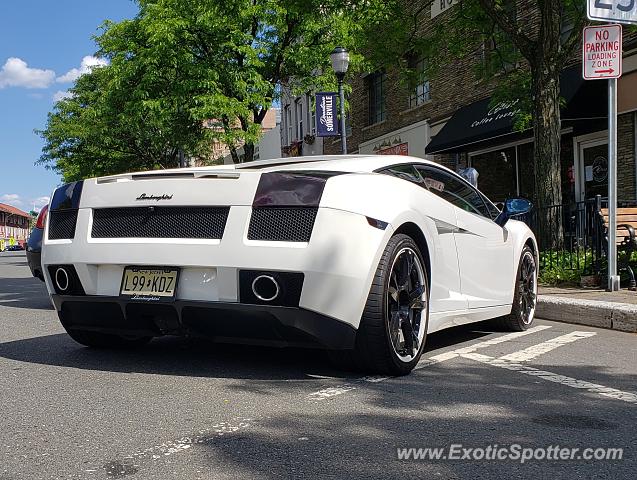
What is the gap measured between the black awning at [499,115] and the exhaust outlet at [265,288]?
30.4 feet

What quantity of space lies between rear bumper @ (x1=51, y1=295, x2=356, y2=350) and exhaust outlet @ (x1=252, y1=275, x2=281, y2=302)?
54 millimetres

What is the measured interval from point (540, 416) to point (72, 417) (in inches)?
88.5

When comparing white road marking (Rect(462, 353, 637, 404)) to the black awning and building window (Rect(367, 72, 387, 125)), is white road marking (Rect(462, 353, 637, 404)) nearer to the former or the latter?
the black awning

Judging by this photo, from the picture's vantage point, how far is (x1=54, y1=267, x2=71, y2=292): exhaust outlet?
4398 millimetres

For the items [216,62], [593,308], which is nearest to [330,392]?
[593,308]

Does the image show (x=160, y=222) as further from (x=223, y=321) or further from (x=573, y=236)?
(x=573, y=236)

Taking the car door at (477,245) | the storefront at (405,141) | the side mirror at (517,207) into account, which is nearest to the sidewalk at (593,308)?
the car door at (477,245)

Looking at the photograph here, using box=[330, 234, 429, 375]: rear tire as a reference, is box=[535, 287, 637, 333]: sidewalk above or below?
below

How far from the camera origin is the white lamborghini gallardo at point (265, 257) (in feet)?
12.4

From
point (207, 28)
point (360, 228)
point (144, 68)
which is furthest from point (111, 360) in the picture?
point (144, 68)

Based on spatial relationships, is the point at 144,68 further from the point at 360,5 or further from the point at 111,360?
the point at 111,360

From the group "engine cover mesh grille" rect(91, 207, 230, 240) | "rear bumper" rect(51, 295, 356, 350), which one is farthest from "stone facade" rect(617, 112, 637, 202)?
Answer: "engine cover mesh grille" rect(91, 207, 230, 240)

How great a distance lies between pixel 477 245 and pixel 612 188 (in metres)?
3.54

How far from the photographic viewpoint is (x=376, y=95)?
2573 centimetres
